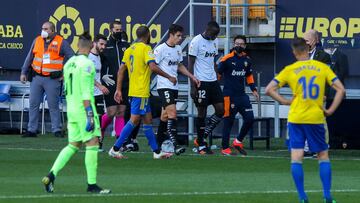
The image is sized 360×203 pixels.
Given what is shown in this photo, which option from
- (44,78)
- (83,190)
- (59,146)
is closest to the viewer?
(83,190)

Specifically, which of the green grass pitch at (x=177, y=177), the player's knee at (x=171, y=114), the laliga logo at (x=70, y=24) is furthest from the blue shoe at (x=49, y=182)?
the laliga logo at (x=70, y=24)

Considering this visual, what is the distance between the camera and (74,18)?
85.3 feet

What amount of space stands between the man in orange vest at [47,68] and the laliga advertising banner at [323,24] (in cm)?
408

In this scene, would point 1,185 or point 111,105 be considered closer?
point 1,185

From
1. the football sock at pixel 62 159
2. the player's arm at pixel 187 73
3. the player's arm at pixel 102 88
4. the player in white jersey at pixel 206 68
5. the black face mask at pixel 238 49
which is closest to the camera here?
the football sock at pixel 62 159

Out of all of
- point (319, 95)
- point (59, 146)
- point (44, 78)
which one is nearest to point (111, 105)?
point (59, 146)

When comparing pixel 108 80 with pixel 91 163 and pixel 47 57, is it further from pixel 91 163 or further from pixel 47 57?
pixel 91 163

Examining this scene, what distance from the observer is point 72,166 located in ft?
59.8

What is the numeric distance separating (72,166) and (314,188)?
175 inches

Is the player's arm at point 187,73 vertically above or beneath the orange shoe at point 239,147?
above

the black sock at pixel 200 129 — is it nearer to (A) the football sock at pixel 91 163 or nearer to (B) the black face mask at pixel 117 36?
(B) the black face mask at pixel 117 36

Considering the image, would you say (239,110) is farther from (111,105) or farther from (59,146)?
(59,146)

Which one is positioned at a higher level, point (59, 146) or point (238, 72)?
point (238, 72)

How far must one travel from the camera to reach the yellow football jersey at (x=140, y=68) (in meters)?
19.1
